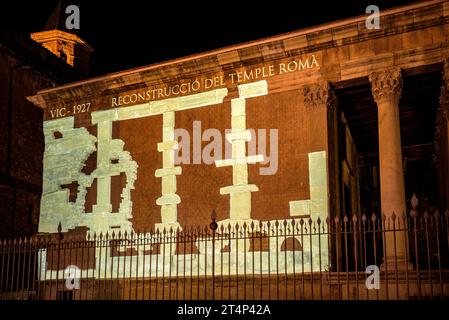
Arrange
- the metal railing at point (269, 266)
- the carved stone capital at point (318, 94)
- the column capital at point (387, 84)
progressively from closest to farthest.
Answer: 1. the metal railing at point (269, 266)
2. the column capital at point (387, 84)
3. the carved stone capital at point (318, 94)

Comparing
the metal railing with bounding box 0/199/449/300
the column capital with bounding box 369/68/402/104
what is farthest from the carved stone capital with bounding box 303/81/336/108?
the metal railing with bounding box 0/199/449/300

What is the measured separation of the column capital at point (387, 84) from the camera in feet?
42.0

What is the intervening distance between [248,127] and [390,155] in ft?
11.5

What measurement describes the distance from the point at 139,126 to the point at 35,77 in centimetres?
728

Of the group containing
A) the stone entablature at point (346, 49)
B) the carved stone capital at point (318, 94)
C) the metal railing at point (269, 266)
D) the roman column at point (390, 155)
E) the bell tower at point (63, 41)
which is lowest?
the metal railing at point (269, 266)

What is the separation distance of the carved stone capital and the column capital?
101 cm

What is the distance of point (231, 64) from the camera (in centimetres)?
1452

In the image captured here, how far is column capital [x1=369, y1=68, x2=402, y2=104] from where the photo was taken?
12812 mm

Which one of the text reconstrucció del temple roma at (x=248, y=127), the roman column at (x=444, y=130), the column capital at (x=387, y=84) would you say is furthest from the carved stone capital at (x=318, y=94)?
the roman column at (x=444, y=130)

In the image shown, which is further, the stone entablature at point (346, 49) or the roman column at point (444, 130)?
the roman column at point (444, 130)

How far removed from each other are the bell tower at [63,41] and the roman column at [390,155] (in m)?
19.1

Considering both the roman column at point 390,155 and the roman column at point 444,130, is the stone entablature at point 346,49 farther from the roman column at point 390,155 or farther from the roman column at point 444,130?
the roman column at point 444,130
